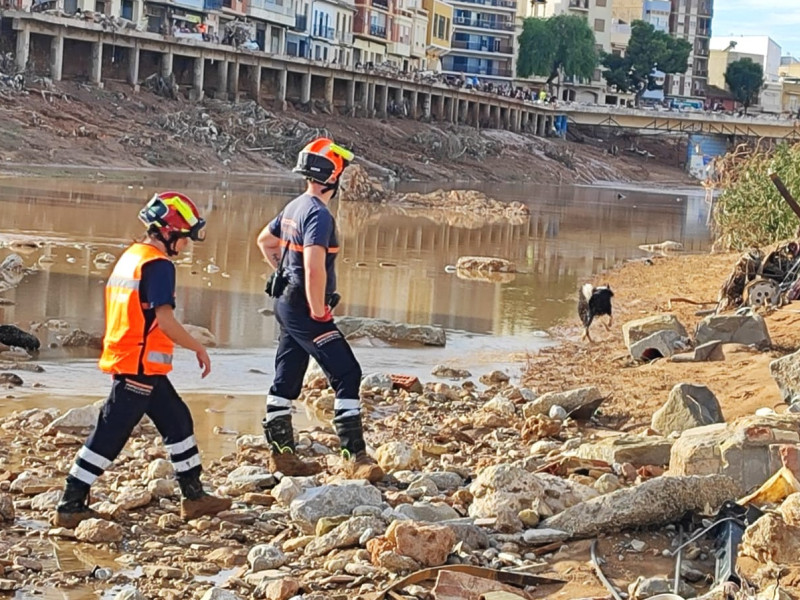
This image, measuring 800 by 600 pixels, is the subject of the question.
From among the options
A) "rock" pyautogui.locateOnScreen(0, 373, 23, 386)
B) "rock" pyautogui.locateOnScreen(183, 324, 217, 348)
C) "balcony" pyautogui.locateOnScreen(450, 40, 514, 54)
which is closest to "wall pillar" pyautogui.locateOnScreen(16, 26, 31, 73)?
"rock" pyautogui.locateOnScreen(183, 324, 217, 348)

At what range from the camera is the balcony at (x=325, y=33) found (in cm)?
9038

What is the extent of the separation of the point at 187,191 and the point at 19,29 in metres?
21.1

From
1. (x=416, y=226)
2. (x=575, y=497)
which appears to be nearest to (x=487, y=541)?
(x=575, y=497)

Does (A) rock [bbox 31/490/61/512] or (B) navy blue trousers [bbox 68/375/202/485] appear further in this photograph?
(A) rock [bbox 31/490/61/512]

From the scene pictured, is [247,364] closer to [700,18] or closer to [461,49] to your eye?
[461,49]

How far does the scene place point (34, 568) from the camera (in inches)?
235

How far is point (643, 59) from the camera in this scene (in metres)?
125

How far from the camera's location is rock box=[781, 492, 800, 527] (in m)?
6.16

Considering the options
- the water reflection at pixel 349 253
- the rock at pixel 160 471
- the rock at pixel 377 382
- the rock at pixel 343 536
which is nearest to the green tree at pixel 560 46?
the water reflection at pixel 349 253

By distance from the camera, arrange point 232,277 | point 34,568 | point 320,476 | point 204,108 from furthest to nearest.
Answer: point 204,108, point 232,277, point 320,476, point 34,568

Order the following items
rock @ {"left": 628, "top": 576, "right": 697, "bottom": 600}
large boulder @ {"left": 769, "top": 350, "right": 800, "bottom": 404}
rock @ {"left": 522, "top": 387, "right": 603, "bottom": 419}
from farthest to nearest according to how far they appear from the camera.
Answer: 1. rock @ {"left": 522, "top": 387, "right": 603, "bottom": 419}
2. large boulder @ {"left": 769, "top": 350, "right": 800, "bottom": 404}
3. rock @ {"left": 628, "top": 576, "right": 697, "bottom": 600}

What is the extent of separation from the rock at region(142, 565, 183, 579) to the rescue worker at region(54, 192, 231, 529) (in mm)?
696

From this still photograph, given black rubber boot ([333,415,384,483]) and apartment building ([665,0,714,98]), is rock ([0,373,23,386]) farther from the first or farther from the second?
apartment building ([665,0,714,98])

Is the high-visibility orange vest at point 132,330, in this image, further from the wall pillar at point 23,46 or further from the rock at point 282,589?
the wall pillar at point 23,46
